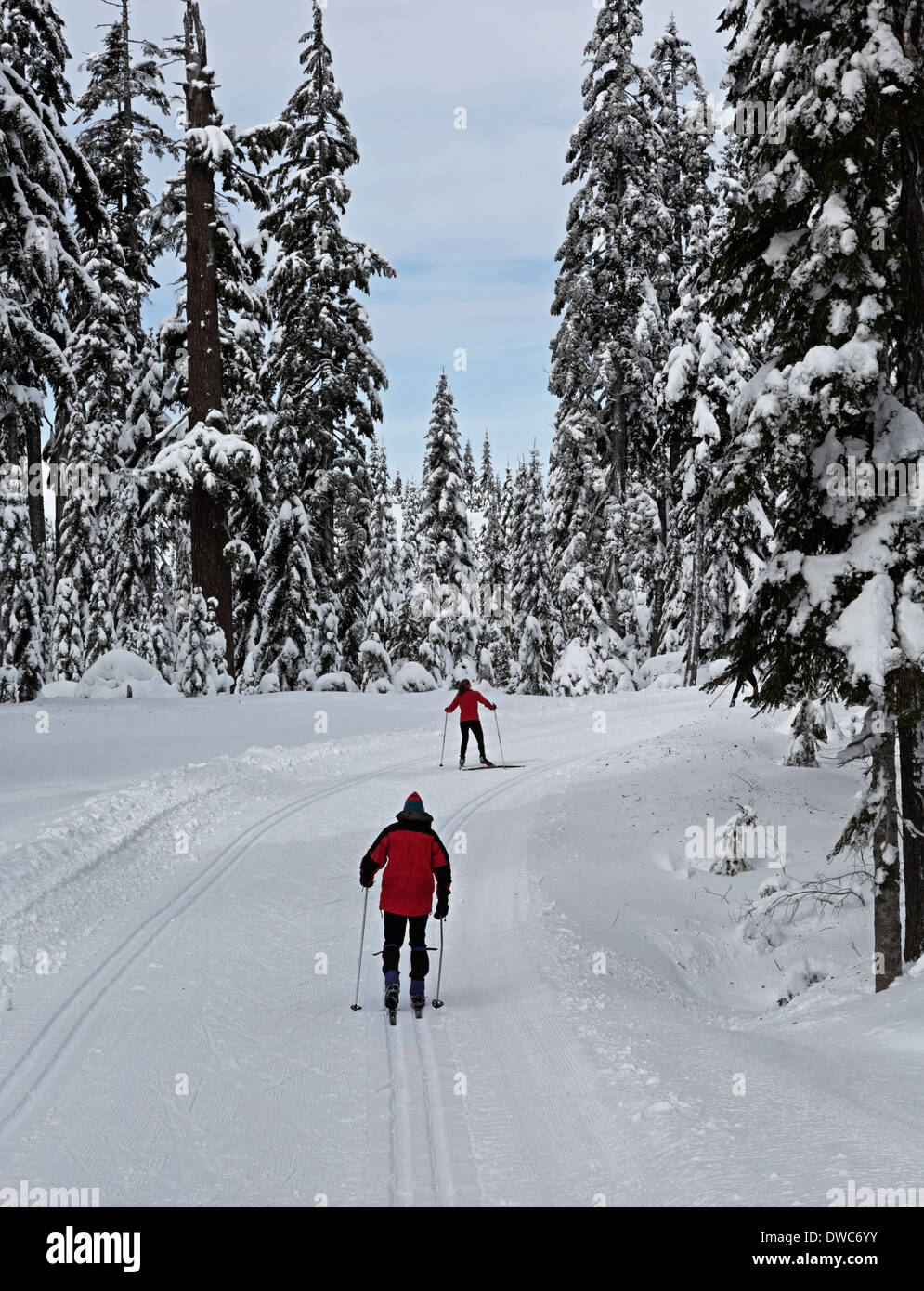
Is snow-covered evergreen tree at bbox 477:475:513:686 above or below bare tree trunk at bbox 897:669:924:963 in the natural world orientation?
above

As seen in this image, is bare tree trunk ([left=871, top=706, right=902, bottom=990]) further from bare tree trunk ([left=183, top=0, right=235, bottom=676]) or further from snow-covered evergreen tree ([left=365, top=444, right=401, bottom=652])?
snow-covered evergreen tree ([left=365, top=444, right=401, bottom=652])

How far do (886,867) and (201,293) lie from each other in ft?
60.5

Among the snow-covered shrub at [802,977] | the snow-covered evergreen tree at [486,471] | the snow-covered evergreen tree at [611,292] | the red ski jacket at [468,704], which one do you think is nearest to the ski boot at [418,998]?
the snow-covered shrub at [802,977]

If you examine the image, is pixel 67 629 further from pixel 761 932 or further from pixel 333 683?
pixel 761 932

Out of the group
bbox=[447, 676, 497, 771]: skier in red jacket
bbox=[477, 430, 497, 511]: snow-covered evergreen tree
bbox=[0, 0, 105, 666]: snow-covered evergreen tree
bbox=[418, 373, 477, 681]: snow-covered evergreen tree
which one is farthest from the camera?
bbox=[477, 430, 497, 511]: snow-covered evergreen tree

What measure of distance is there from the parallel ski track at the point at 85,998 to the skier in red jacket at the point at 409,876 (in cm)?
235

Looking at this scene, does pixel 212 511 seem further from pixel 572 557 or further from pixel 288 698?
pixel 572 557

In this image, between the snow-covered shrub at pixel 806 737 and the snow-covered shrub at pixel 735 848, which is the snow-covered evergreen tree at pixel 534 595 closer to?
the snow-covered shrub at pixel 806 737

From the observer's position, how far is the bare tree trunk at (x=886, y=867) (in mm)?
9445

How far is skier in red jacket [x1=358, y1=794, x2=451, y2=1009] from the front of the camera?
328 inches

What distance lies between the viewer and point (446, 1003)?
8.27 m

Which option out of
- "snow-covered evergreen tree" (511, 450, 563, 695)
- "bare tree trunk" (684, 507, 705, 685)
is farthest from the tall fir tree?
"bare tree trunk" (684, 507, 705, 685)

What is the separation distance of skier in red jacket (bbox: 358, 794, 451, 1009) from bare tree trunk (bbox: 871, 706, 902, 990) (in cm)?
434
